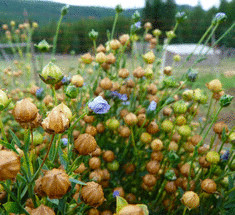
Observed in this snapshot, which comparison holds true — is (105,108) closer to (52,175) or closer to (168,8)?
(52,175)

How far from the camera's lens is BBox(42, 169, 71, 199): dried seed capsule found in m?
0.30

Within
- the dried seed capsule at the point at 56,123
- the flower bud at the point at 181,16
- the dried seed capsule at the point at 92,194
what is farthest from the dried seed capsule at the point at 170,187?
the flower bud at the point at 181,16

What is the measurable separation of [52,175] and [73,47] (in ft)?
17.1

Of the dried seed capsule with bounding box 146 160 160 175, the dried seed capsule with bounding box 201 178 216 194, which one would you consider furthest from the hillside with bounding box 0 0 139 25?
the dried seed capsule with bounding box 201 178 216 194

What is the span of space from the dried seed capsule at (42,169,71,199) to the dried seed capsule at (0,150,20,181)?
4cm

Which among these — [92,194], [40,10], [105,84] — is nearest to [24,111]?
[92,194]

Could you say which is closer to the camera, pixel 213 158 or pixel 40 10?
pixel 213 158

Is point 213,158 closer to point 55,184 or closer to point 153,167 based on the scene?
point 153,167

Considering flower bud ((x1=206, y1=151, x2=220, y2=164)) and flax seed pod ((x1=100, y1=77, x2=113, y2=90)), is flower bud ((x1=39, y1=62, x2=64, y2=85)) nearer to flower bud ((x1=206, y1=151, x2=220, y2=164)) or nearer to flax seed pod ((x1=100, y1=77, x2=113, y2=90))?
flax seed pod ((x1=100, y1=77, x2=113, y2=90))

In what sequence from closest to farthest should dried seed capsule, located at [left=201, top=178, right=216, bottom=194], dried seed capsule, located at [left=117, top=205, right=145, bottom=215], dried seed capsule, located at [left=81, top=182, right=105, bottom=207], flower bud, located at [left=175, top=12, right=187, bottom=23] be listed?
dried seed capsule, located at [left=117, top=205, right=145, bottom=215]
dried seed capsule, located at [left=81, top=182, right=105, bottom=207]
dried seed capsule, located at [left=201, top=178, right=216, bottom=194]
flower bud, located at [left=175, top=12, right=187, bottom=23]

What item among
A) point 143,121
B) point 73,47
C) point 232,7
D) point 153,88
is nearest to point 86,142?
point 143,121

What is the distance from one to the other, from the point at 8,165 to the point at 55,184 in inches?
2.3

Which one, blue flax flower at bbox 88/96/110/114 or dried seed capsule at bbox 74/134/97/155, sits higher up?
blue flax flower at bbox 88/96/110/114

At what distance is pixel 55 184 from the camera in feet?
0.97
